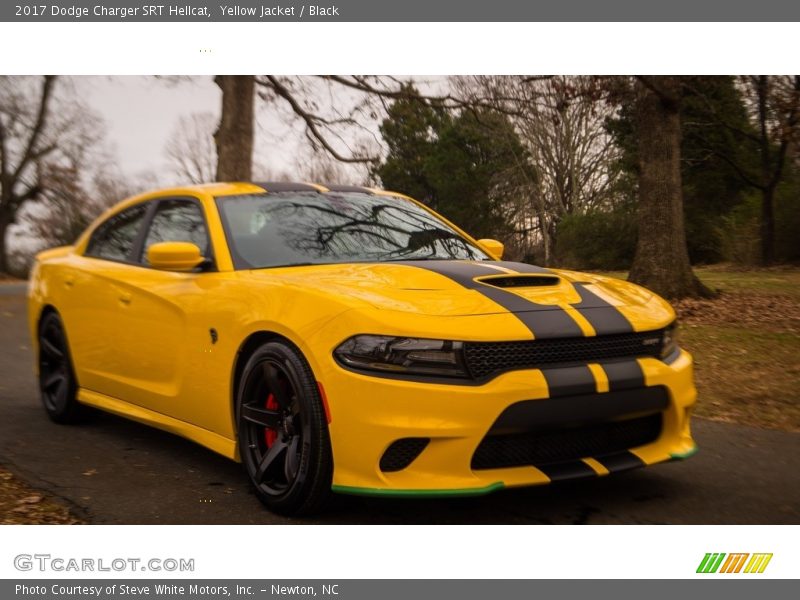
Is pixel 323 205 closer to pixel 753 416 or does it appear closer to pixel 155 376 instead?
pixel 155 376

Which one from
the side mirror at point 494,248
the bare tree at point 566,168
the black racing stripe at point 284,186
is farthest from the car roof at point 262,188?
the bare tree at point 566,168

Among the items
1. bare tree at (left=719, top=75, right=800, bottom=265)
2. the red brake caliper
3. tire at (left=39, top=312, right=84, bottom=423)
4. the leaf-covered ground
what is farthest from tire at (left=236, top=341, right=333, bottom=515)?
bare tree at (left=719, top=75, right=800, bottom=265)

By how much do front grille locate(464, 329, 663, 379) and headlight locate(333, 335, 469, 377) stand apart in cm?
5

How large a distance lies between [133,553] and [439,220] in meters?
2.88

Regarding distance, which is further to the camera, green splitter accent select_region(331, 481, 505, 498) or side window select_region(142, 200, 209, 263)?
side window select_region(142, 200, 209, 263)

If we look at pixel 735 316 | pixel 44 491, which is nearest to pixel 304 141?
pixel 735 316

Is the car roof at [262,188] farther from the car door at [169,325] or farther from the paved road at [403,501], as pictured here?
the paved road at [403,501]

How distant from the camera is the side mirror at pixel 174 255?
4332 mm

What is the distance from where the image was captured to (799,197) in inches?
792

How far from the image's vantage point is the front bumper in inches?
131

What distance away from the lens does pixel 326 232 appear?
4641 millimetres

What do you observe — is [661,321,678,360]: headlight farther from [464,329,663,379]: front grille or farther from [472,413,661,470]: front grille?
[472,413,661,470]: front grille
